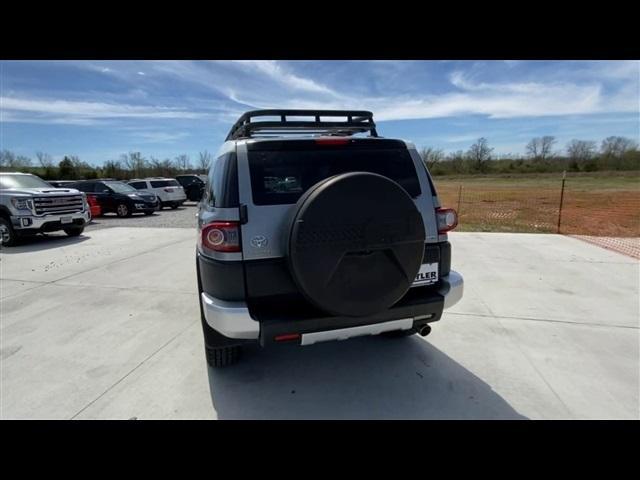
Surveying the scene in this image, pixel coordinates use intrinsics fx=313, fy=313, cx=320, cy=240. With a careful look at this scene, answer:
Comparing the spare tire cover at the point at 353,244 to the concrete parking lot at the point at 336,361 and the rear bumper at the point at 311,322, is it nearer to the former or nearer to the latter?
the rear bumper at the point at 311,322

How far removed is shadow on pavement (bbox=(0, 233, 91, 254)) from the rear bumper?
27.2 ft

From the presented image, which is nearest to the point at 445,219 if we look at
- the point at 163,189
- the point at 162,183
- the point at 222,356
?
the point at 222,356

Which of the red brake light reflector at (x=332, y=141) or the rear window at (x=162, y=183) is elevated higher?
the red brake light reflector at (x=332, y=141)

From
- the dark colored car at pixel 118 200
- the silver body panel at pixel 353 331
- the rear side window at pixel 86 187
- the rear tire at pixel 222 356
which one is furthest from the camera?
the rear side window at pixel 86 187

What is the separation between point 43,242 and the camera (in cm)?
855

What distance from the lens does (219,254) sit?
6.73 feet

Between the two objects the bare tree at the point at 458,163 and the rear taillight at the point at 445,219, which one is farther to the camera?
the bare tree at the point at 458,163

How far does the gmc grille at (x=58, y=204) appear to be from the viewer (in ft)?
26.0

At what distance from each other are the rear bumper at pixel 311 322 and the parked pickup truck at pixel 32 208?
336 inches

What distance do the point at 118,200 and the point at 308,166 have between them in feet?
49.3

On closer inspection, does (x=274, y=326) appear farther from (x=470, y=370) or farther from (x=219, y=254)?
(x=470, y=370)

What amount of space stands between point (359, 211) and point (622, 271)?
586 centimetres

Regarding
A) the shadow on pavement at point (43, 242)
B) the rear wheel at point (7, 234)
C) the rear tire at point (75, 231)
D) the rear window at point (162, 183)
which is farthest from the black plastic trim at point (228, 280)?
the rear window at point (162, 183)

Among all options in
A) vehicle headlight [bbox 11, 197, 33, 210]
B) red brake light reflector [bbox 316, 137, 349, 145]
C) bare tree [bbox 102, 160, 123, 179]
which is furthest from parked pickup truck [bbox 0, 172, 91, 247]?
bare tree [bbox 102, 160, 123, 179]
